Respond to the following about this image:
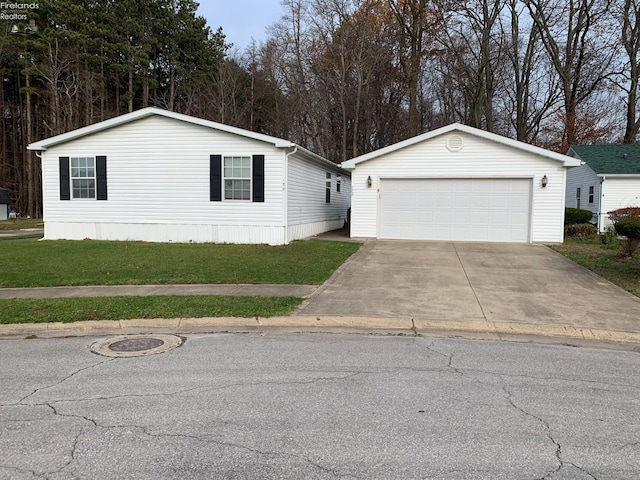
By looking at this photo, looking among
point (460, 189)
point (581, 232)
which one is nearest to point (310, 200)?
point (460, 189)

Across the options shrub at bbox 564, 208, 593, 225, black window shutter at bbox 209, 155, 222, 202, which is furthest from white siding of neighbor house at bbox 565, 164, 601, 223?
black window shutter at bbox 209, 155, 222, 202

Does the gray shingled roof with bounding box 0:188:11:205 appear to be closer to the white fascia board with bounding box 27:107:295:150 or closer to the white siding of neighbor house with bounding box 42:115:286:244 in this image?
the white siding of neighbor house with bounding box 42:115:286:244

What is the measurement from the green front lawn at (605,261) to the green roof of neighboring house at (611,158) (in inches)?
223

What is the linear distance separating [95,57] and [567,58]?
3125 cm

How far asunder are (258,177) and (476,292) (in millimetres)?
8780

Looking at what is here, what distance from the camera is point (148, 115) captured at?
51.9 ft

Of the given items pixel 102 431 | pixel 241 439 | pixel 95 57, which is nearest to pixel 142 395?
pixel 102 431

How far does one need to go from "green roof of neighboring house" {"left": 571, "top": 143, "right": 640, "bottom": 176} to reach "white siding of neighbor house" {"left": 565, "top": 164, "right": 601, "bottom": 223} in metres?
0.42

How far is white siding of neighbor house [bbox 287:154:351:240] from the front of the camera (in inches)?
632

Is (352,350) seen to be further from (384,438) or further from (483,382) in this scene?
(384,438)

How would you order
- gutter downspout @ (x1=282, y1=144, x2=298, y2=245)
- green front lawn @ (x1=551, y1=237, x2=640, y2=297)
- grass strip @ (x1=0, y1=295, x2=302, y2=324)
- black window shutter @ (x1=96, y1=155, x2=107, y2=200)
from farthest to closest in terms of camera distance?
black window shutter @ (x1=96, y1=155, x2=107, y2=200)
gutter downspout @ (x1=282, y1=144, x2=298, y2=245)
green front lawn @ (x1=551, y1=237, x2=640, y2=297)
grass strip @ (x1=0, y1=295, x2=302, y2=324)

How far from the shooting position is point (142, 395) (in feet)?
13.5

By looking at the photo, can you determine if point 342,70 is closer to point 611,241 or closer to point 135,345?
point 611,241

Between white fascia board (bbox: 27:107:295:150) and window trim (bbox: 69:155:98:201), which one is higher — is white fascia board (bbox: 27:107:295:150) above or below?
above
